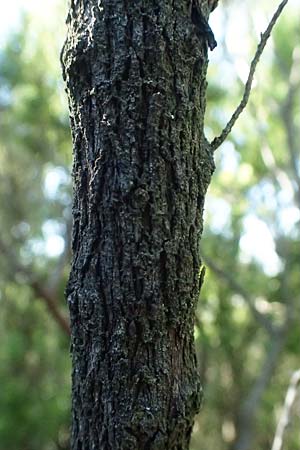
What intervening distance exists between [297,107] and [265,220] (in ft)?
4.89

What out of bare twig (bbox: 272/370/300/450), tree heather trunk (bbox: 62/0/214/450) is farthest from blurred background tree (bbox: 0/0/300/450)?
tree heather trunk (bbox: 62/0/214/450)

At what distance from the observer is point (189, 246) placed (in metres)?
1.33

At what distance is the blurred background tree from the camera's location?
26.0 feet

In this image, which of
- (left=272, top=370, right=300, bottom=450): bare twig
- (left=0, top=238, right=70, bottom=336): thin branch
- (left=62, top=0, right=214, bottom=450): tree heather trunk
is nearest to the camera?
(left=62, top=0, right=214, bottom=450): tree heather trunk

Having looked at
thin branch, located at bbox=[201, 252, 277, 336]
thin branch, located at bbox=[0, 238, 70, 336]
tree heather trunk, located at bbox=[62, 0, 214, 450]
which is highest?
thin branch, located at bbox=[201, 252, 277, 336]

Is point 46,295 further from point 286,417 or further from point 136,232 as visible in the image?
point 136,232

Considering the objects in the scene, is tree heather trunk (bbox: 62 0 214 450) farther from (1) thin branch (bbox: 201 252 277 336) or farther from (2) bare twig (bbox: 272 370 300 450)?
(1) thin branch (bbox: 201 252 277 336)

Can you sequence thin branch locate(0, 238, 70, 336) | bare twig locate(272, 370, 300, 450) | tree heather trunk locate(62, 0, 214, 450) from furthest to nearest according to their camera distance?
thin branch locate(0, 238, 70, 336)
bare twig locate(272, 370, 300, 450)
tree heather trunk locate(62, 0, 214, 450)

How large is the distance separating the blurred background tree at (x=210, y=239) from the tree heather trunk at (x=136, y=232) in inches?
210

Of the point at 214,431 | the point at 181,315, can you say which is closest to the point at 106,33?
the point at 181,315

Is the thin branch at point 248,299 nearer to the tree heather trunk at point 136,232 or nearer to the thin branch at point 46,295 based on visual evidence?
the thin branch at point 46,295

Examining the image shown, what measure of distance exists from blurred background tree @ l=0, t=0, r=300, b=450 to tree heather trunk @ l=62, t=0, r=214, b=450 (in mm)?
5336

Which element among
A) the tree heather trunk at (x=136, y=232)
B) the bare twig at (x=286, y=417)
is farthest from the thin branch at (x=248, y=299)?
the tree heather trunk at (x=136, y=232)

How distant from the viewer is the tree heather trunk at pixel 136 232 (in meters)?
1.28
